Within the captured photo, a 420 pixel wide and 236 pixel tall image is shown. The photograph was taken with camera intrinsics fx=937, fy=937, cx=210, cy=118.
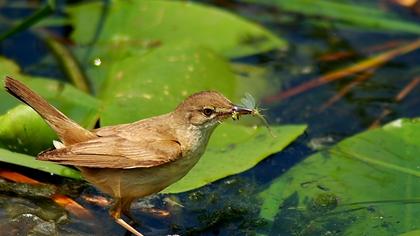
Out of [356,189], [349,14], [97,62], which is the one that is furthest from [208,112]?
[349,14]

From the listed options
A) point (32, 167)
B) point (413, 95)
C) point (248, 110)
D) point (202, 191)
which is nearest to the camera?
point (248, 110)

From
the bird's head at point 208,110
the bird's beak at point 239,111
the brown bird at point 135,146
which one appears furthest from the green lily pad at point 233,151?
the bird's beak at point 239,111

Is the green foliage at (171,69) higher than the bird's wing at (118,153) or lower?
lower

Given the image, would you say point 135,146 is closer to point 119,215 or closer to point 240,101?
point 119,215

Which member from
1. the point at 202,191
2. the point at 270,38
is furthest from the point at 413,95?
the point at 202,191

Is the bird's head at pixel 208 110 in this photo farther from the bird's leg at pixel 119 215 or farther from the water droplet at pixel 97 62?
the water droplet at pixel 97 62

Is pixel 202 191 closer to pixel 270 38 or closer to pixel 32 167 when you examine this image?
pixel 32 167
